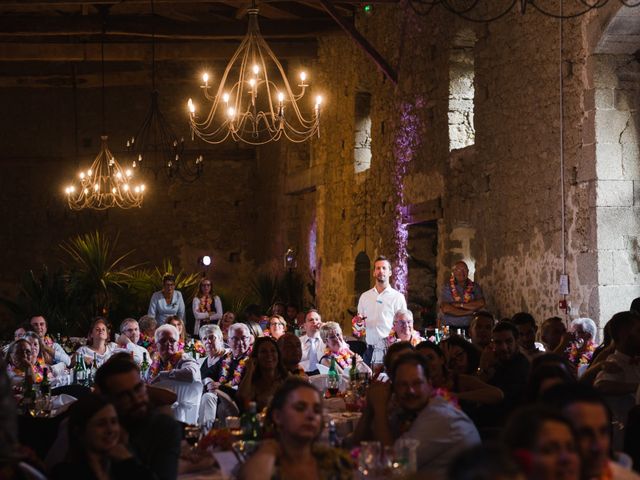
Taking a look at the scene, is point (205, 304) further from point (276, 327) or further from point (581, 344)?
point (581, 344)

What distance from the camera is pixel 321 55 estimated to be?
55.9ft

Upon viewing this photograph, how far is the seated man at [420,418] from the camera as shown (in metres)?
4.00

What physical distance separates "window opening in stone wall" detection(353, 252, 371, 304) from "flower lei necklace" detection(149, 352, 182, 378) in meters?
8.43

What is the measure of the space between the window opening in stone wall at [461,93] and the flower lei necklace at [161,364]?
229 inches

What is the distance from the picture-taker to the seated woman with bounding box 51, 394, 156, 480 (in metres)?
3.38

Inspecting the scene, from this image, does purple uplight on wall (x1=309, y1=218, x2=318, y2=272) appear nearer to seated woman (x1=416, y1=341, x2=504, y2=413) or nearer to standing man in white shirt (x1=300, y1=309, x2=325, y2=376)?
standing man in white shirt (x1=300, y1=309, x2=325, y2=376)

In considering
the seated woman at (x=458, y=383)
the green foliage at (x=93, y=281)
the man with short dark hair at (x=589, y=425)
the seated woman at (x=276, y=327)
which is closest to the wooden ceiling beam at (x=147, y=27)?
the green foliage at (x=93, y=281)

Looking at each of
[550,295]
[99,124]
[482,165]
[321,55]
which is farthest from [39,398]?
[99,124]

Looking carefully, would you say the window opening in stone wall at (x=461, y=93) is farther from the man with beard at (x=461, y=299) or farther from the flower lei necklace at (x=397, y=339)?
the flower lei necklace at (x=397, y=339)

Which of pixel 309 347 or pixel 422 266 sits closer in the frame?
pixel 309 347

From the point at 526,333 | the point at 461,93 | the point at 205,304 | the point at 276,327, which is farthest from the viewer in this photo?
the point at 205,304

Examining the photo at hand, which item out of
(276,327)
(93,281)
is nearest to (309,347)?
Answer: (276,327)

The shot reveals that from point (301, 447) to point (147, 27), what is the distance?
1254cm

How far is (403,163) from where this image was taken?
44.8 feet
